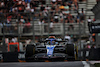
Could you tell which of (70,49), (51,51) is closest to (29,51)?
(51,51)

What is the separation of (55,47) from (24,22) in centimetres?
387

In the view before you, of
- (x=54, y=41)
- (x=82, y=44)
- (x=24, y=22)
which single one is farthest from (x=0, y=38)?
(x=82, y=44)

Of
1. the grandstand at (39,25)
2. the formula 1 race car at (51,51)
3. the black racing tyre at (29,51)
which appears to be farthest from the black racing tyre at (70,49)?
the grandstand at (39,25)

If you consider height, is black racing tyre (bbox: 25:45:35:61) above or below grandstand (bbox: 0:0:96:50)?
below

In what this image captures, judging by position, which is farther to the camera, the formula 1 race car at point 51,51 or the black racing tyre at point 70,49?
Result: the black racing tyre at point 70,49

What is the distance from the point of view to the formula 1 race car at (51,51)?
1077 cm

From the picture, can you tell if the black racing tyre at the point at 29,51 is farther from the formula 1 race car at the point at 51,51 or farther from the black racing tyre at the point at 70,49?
Result: the black racing tyre at the point at 70,49

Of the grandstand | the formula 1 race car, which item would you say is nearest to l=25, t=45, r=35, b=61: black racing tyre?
the formula 1 race car

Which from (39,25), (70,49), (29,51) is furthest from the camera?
(39,25)

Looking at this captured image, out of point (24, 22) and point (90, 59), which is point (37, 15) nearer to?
point (24, 22)

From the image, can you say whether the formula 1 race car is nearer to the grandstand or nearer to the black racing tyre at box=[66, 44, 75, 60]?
the black racing tyre at box=[66, 44, 75, 60]

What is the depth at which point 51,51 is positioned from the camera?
11062 mm

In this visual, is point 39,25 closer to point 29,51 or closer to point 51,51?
point 29,51

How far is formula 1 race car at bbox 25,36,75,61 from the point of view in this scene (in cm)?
1077
